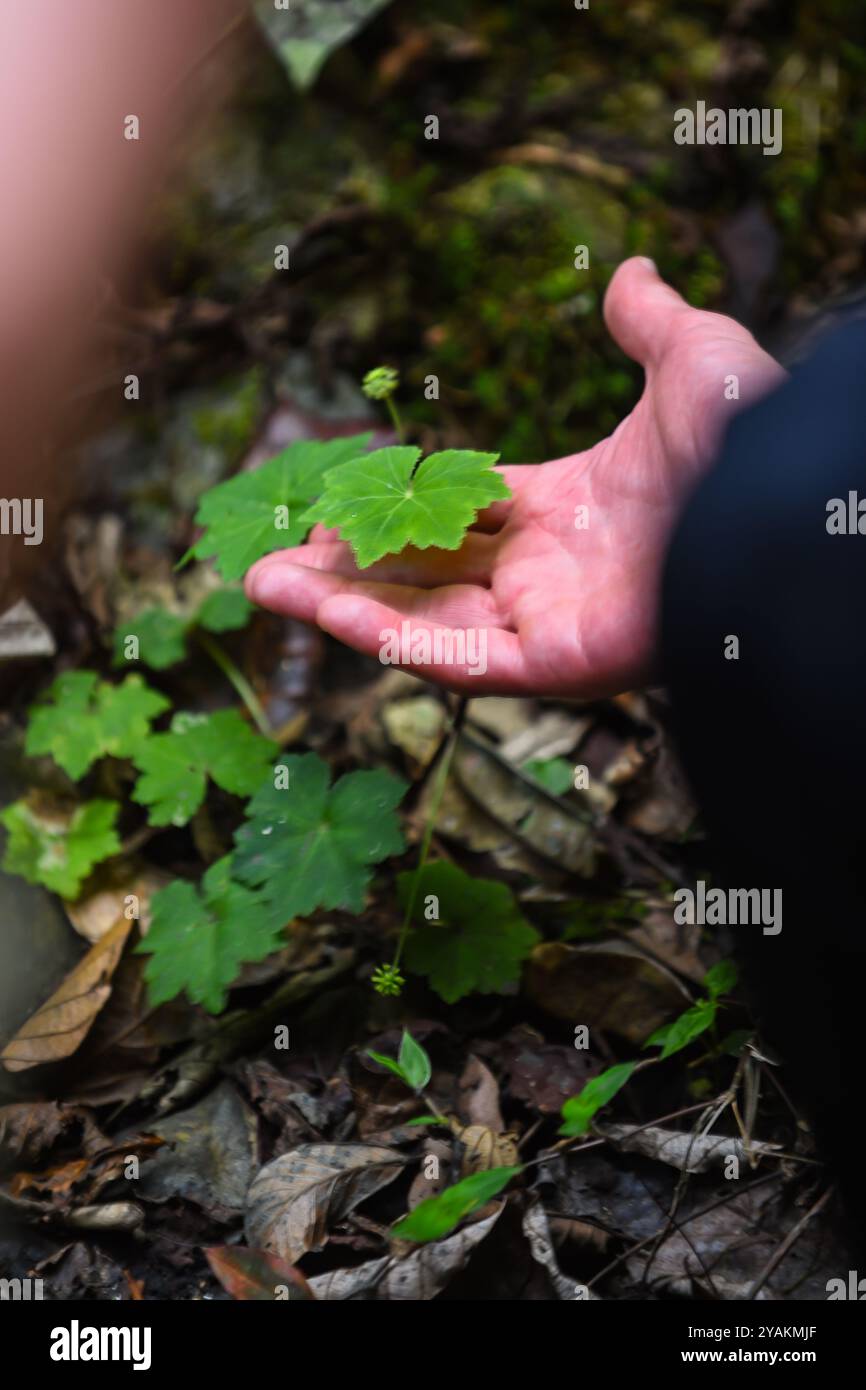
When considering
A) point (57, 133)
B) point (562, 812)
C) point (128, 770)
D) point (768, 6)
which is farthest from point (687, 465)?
point (768, 6)

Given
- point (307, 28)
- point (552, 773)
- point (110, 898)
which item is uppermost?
point (307, 28)

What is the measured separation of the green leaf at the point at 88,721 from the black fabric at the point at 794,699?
141 cm

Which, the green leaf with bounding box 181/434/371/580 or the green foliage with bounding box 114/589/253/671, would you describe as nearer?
the green leaf with bounding box 181/434/371/580

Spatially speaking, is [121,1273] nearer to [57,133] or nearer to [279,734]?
[279,734]

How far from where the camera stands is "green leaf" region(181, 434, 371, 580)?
2.08 metres

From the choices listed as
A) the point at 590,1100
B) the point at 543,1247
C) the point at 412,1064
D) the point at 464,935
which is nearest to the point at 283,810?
the point at 464,935

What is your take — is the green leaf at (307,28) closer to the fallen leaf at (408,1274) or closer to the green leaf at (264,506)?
the green leaf at (264,506)

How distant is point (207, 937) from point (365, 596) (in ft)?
2.13

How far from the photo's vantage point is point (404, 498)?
74.4 inches

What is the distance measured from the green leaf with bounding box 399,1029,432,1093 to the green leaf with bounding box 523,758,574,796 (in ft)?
2.36

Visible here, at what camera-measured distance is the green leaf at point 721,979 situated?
1827 mm

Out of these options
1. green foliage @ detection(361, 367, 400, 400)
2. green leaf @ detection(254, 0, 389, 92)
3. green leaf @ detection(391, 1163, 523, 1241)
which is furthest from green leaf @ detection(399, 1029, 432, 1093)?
green leaf @ detection(254, 0, 389, 92)

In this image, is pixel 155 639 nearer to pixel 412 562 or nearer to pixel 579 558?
pixel 412 562

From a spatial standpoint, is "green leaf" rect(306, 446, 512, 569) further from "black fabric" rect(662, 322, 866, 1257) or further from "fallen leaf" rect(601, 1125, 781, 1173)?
"fallen leaf" rect(601, 1125, 781, 1173)
